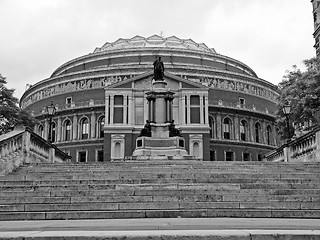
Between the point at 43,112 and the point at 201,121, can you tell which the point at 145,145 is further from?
the point at 43,112

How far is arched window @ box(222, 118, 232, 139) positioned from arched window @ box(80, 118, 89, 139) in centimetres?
2002

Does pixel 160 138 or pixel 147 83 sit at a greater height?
pixel 147 83

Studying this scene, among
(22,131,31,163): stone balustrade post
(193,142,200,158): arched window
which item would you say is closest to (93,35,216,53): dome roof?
(193,142,200,158): arched window

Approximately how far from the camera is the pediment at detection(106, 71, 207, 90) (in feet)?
184

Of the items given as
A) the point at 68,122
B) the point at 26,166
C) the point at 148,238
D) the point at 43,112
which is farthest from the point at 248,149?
the point at 148,238

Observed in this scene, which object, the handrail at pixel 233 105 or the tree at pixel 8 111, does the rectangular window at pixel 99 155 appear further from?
the tree at pixel 8 111

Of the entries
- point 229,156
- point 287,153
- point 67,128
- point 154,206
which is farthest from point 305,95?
point 67,128

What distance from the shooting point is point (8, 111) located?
124 feet

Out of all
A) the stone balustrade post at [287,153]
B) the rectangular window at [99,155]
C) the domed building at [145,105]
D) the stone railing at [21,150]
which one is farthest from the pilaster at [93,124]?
the stone balustrade post at [287,153]

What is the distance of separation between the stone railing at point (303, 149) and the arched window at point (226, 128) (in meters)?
36.0

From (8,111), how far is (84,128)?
87.4ft

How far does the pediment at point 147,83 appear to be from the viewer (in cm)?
5622

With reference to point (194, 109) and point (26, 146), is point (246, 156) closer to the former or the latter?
point (194, 109)

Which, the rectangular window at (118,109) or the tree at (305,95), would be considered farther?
the rectangular window at (118,109)
